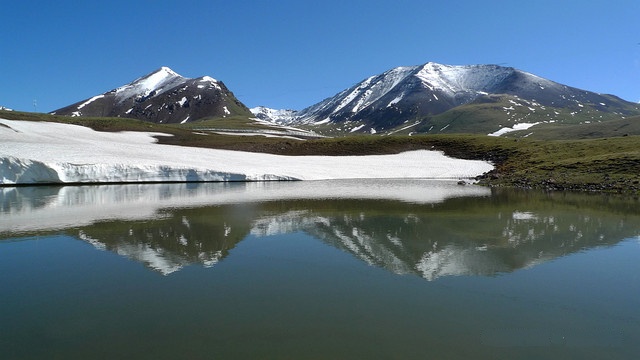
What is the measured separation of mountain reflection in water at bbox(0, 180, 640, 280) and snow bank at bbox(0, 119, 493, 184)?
31.0ft

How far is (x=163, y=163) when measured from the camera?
166 ft

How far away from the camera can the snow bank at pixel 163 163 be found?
44.7m

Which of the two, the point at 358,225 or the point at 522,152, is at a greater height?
the point at 522,152

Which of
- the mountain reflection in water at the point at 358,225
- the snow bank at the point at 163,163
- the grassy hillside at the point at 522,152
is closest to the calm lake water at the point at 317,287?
the mountain reflection in water at the point at 358,225

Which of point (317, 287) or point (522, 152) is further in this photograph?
point (522, 152)

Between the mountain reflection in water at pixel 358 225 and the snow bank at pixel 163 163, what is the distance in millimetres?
9450

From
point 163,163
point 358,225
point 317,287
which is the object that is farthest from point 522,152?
point 317,287

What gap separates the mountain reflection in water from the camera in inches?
596

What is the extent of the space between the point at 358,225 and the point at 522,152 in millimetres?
53644

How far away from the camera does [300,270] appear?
43.9 ft

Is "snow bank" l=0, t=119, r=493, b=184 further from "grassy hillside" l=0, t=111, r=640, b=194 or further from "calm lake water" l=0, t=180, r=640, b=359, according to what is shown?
"calm lake water" l=0, t=180, r=640, b=359

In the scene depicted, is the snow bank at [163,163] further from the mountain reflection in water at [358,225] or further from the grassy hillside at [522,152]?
the mountain reflection in water at [358,225]

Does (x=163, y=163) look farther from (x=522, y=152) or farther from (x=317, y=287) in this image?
(x=522, y=152)

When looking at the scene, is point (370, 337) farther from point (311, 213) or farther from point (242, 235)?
point (311, 213)
